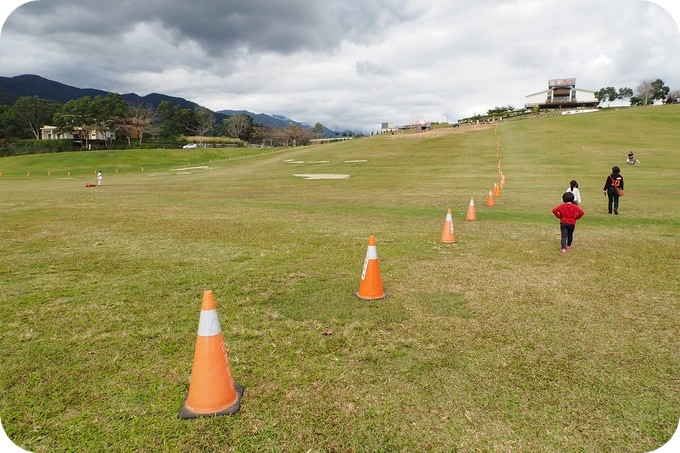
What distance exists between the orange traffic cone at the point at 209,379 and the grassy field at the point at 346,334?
10 cm

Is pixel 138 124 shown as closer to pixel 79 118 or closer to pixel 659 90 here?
pixel 79 118

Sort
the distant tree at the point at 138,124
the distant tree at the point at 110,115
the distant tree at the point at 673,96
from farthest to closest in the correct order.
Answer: the distant tree at the point at 673,96, the distant tree at the point at 138,124, the distant tree at the point at 110,115

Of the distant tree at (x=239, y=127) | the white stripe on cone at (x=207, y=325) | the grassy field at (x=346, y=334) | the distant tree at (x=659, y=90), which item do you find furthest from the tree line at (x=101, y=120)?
the distant tree at (x=659, y=90)

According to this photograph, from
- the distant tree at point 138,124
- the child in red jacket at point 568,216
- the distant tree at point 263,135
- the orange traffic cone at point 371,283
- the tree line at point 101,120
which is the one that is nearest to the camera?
the orange traffic cone at point 371,283

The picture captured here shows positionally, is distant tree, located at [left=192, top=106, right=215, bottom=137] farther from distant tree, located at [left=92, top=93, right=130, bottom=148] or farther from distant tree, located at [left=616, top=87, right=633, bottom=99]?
distant tree, located at [left=616, top=87, right=633, bottom=99]

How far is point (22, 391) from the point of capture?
133 inches

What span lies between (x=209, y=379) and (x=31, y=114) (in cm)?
11627

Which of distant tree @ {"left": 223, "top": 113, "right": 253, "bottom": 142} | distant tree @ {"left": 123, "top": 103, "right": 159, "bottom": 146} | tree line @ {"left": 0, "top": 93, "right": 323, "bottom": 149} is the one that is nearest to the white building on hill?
distant tree @ {"left": 223, "top": 113, "right": 253, "bottom": 142}

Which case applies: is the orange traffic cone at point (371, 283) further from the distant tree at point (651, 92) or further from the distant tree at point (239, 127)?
the distant tree at point (651, 92)

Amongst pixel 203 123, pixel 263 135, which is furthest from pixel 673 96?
pixel 203 123

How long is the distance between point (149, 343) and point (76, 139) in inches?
3948

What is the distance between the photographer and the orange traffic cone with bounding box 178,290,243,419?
318 cm

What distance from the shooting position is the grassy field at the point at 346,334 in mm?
2979

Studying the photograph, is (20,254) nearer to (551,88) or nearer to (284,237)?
(284,237)
